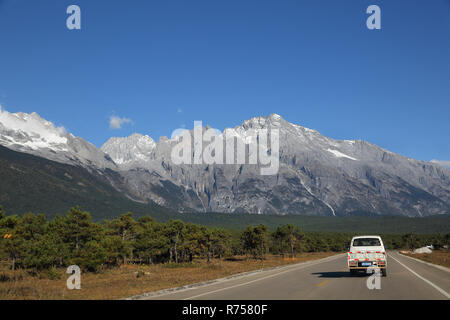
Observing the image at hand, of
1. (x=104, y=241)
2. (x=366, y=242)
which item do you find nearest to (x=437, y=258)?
(x=366, y=242)

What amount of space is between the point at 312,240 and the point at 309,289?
132 m

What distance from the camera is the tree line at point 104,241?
44.4 metres

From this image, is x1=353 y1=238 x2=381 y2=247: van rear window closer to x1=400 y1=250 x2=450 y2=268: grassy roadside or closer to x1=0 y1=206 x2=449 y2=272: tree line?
x1=400 y1=250 x2=450 y2=268: grassy roadside

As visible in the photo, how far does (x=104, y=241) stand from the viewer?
53.1 meters

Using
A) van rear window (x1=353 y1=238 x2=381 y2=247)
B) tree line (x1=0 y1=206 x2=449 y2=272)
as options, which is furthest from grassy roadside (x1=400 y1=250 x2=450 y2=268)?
tree line (x1=0 y1=206 x2=449 y2=272)

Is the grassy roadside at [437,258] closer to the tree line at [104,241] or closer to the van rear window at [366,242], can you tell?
the van rear window at [366,242]

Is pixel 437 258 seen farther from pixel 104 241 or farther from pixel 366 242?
pixel 104 241

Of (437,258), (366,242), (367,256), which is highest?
(366,242)

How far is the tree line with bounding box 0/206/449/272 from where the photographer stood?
44.4 meters

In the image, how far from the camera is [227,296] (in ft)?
64.1

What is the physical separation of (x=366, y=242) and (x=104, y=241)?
3565 cm

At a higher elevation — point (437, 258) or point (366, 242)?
point (366, 242)
